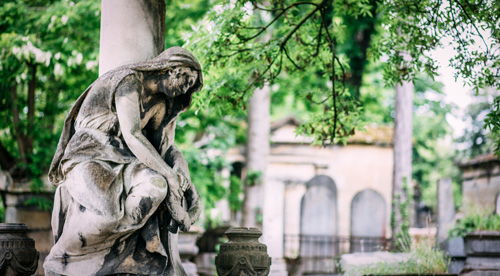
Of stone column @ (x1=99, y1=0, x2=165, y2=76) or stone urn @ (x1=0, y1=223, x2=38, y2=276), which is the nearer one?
stone column @ (x1=99, y1=0, x2=165, y2=76)

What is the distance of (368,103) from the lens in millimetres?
19312

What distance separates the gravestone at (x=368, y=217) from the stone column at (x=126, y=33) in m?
10.1

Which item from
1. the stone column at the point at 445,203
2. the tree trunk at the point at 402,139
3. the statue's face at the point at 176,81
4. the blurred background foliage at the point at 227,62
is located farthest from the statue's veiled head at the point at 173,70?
the tree trunk at the point at 402,139

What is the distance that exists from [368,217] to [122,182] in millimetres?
11013

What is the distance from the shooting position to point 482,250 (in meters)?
9.00

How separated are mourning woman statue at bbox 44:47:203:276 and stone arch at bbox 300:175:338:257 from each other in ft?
31.7

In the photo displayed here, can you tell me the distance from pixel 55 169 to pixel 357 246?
37.2ft

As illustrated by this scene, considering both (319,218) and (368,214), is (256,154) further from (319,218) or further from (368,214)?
(368,214)

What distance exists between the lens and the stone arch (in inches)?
547

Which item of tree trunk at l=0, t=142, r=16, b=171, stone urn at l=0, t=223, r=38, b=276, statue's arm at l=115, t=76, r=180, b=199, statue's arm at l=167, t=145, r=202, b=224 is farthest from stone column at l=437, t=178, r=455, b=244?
statue's arm at l=115, t=76, r=180, b=199

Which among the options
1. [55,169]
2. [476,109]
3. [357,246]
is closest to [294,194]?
[357,246]

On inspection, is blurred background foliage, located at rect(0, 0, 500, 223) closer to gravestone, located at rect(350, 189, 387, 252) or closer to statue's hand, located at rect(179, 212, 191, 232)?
statue's hand, located at rect(179, 212, 191, 232)

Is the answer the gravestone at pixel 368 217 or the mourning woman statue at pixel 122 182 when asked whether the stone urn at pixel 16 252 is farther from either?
the gravestone at pixel 368 217

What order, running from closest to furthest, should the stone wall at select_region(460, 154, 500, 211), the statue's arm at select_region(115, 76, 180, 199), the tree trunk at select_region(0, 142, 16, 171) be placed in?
the statue's arm at select_region(115, 76, 180, 199), the tree trunk at select_region(0, 142, 16, 171), the stone wall at select_region(460, 154, 500, 211)
